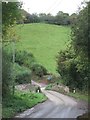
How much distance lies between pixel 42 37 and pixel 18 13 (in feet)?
219

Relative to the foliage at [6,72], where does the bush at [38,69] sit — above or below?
below

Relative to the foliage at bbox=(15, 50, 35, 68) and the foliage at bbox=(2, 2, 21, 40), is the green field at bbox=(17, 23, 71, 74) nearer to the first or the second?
the foliage at bbox=(15, 50, 35, 68)

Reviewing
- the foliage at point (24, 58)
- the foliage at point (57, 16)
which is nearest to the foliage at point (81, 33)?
the foliage at point (57, 16)

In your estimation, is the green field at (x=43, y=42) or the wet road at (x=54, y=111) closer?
the wet road at (x=54, y=111)

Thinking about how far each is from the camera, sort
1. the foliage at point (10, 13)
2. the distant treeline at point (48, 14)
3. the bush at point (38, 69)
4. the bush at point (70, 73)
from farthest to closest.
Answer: the bush at point (38, 69) → the bush at point (70, 73) → the distant treeline at point (48, 14) → the foliage at point (10, 13)

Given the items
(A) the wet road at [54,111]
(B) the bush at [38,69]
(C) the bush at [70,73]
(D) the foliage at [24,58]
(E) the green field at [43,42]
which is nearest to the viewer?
(A) the wet road at [54,111]

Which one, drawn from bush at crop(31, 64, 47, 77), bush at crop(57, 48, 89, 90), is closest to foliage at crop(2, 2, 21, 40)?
bush at crop(57, 48, 89, 90)

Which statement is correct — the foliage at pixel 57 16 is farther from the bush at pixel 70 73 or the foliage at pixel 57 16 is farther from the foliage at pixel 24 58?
the foliage at pixel 24 58

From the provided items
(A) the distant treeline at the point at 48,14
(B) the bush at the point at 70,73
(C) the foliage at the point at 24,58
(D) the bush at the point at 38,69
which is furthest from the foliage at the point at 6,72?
(D) the bush at the point at 38,69

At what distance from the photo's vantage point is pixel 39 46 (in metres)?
80.1

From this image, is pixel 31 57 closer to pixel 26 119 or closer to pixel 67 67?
pixel 67 67

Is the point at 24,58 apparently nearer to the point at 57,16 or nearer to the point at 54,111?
the point at 57,16

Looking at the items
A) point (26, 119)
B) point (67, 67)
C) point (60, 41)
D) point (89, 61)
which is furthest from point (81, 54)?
point (60, 41)

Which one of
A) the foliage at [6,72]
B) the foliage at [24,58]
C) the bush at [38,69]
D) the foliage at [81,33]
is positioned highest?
the foliage at [81,33]
